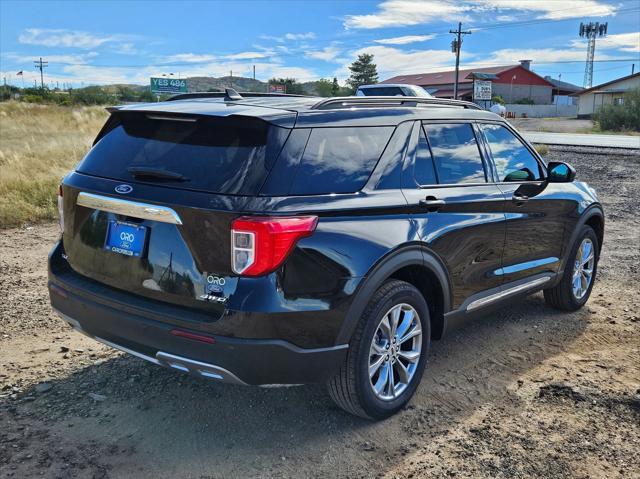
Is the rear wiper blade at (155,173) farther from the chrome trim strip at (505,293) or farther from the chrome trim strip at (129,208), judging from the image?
the chrome trim strip at (505,293)

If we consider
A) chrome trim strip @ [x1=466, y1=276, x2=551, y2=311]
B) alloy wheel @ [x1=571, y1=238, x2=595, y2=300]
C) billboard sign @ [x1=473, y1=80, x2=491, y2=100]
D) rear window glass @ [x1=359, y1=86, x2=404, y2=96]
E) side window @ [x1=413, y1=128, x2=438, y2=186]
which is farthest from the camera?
billboard sign @ [x1=473, y1=80, x2=491, y2=100]

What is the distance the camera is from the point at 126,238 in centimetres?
313

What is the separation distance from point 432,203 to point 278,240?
117 cm

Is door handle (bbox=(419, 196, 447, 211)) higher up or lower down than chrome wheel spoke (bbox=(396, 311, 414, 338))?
higher up

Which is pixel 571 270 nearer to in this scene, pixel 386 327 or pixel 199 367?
pixel 386 327

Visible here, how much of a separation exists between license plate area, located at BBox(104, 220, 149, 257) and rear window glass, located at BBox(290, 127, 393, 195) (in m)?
0.80

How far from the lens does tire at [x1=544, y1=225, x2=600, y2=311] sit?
17.2 ft

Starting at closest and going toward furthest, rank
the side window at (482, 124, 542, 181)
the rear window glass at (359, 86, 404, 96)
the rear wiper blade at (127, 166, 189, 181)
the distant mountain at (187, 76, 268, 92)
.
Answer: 1. the rear wiper blade at (127, 166, 189, 181)
2. the side window at (482, 124, 542, 181)
3. the rear window glass at (359, 86, 404, 96)
4. the distant mountain at (187, 76, 268, 92)

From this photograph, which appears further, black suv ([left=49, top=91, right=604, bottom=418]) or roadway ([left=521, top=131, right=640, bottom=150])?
roadway ([left=521, top=131, right=640, bottom=150])

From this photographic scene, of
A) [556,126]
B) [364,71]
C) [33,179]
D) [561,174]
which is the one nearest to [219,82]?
[364,71]

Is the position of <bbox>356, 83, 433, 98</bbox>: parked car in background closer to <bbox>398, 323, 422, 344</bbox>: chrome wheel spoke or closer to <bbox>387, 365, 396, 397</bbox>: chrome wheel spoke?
<bbox>398, 323, 422, 344</bbox>: chrome wheel spoke

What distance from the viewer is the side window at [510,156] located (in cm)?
446

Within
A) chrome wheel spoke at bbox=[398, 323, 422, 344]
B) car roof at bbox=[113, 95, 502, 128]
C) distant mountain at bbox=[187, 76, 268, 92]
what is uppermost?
distant mountain at bbox=[187, 76, 268, 92]

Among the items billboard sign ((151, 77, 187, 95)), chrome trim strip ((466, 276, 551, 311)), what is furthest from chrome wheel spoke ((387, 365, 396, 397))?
billboard sign ((151, 77, 187, 95))
